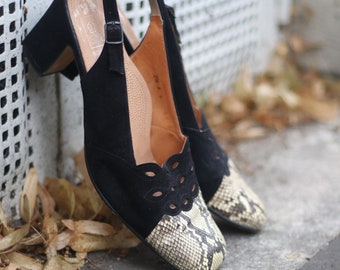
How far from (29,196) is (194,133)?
1.46 ft

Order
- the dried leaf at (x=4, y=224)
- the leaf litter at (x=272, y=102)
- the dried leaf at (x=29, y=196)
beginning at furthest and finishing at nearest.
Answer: the leaf litter at (x=272, y=102), the dried leaf at (x=29, y=196), the dried leaf at (x=4, y=224)

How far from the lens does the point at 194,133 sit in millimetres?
1900

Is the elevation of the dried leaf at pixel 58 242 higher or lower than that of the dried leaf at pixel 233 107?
lower

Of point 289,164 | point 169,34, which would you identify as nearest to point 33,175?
point 169,34

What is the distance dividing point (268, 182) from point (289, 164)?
18 cm

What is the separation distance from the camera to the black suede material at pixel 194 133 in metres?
1.87

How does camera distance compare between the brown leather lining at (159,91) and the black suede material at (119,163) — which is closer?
the black suede material at (119,163)

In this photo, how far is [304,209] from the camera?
2156 mm

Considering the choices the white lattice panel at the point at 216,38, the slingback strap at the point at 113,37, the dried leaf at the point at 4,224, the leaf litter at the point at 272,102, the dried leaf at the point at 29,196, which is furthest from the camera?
the leaf litter at the point at 272,102

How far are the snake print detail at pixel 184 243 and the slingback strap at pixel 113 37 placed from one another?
0.36 m

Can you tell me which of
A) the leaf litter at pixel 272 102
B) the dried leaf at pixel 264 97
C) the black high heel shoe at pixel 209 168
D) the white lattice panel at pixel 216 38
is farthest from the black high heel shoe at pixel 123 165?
→ the dried leaf at pixel 264 97

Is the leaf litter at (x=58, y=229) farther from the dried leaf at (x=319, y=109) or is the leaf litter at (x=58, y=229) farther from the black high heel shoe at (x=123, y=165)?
the dried leaf at (x=319, y=109)

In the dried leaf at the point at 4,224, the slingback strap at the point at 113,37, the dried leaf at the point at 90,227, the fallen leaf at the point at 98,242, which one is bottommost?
the fallen leaf at the point at 98,242

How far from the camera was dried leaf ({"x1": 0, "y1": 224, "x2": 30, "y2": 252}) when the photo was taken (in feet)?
5.57
